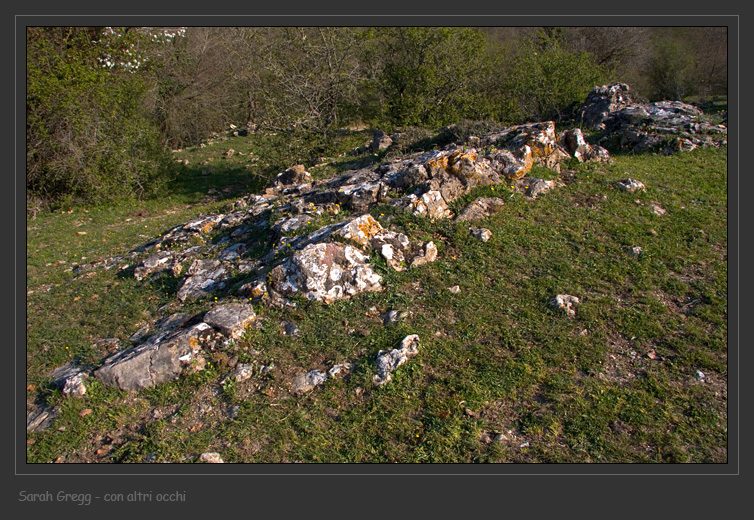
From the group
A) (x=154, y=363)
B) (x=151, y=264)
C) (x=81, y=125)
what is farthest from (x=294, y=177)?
(x=154, y=363)

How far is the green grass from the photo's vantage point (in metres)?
4.22

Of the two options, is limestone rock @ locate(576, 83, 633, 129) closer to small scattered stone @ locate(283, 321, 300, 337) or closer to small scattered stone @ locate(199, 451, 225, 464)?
small scattered stone @ locate(283, 321, 300, 337)

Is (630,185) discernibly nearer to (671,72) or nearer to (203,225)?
(203,225)

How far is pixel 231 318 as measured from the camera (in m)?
5.59

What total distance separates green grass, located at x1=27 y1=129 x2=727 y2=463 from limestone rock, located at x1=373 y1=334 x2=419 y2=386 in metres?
0.08

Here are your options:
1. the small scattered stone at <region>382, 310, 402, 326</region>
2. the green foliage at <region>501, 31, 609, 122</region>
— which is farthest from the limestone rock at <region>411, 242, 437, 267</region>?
the green foliage at <region>501, 31, 609, 122</region>

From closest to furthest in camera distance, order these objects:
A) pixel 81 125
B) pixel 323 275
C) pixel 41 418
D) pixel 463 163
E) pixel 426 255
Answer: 1. pixel 41 418
2. pixel 323 275
3. pixel 426 255
4. pixel 463 163
5. pixel 81 125

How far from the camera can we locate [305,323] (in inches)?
223

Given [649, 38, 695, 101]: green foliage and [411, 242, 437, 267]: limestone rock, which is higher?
[649, 38, 695, 101]: green foliage

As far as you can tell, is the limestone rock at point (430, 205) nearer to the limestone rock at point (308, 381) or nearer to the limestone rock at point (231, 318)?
the limestone rock at point (231, 318)

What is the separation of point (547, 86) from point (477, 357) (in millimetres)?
13417

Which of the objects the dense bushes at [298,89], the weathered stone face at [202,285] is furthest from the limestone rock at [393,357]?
the dense bushes at [298,89]

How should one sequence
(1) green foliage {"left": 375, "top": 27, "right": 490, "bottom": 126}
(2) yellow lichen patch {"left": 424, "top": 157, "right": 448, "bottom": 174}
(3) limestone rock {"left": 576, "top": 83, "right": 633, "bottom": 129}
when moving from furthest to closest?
(1) green foliage {"left": 375, "top": 27, "right": 490, "bottom": 126}
(3) limestone rock {"left": 576, "top": 83, "right": 633, "bottom": 129}
(2) yellow lichen patch {"left": 424, "top": 157, "right": 448, "bottom": 174}

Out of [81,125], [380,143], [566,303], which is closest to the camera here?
[566,303]
